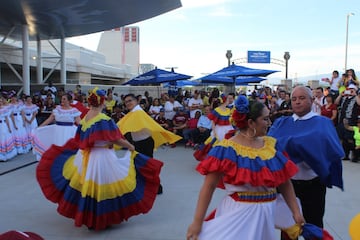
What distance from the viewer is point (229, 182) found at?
2.62m

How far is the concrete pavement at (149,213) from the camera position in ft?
16.0

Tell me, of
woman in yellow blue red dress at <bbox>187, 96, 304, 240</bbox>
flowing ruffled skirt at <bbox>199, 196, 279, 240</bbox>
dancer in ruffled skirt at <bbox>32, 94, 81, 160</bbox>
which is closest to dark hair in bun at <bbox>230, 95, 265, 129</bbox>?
woman in yellow blue red dress at <bbox>187, 96, 304, 240</bbox>

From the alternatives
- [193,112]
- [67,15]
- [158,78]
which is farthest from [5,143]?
[67,15]

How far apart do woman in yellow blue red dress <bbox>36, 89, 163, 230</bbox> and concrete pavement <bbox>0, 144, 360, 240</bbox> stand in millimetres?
253

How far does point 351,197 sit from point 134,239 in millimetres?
3920

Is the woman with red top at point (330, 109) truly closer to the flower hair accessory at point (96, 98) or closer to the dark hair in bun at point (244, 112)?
the flower hair accessory at point (96, 98)

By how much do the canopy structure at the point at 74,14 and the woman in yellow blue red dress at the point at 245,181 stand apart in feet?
42.7

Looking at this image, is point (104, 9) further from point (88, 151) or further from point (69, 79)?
point (69, 79)

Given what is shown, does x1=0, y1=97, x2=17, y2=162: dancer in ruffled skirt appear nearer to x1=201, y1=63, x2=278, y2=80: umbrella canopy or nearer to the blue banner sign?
x1=201, y1=63, x2=278, y2=80: umbrella canopy

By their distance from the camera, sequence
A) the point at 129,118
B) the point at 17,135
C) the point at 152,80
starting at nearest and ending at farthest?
the point at 129,118, the point at 17,135, the point at 152,80

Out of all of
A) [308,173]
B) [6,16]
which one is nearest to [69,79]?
[6,16]

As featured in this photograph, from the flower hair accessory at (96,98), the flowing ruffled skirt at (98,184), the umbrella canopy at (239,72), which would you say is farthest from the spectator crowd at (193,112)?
the flower hair accessory at (96,98)

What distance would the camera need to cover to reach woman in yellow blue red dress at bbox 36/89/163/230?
15.6 ft

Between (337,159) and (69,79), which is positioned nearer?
(337,159)
